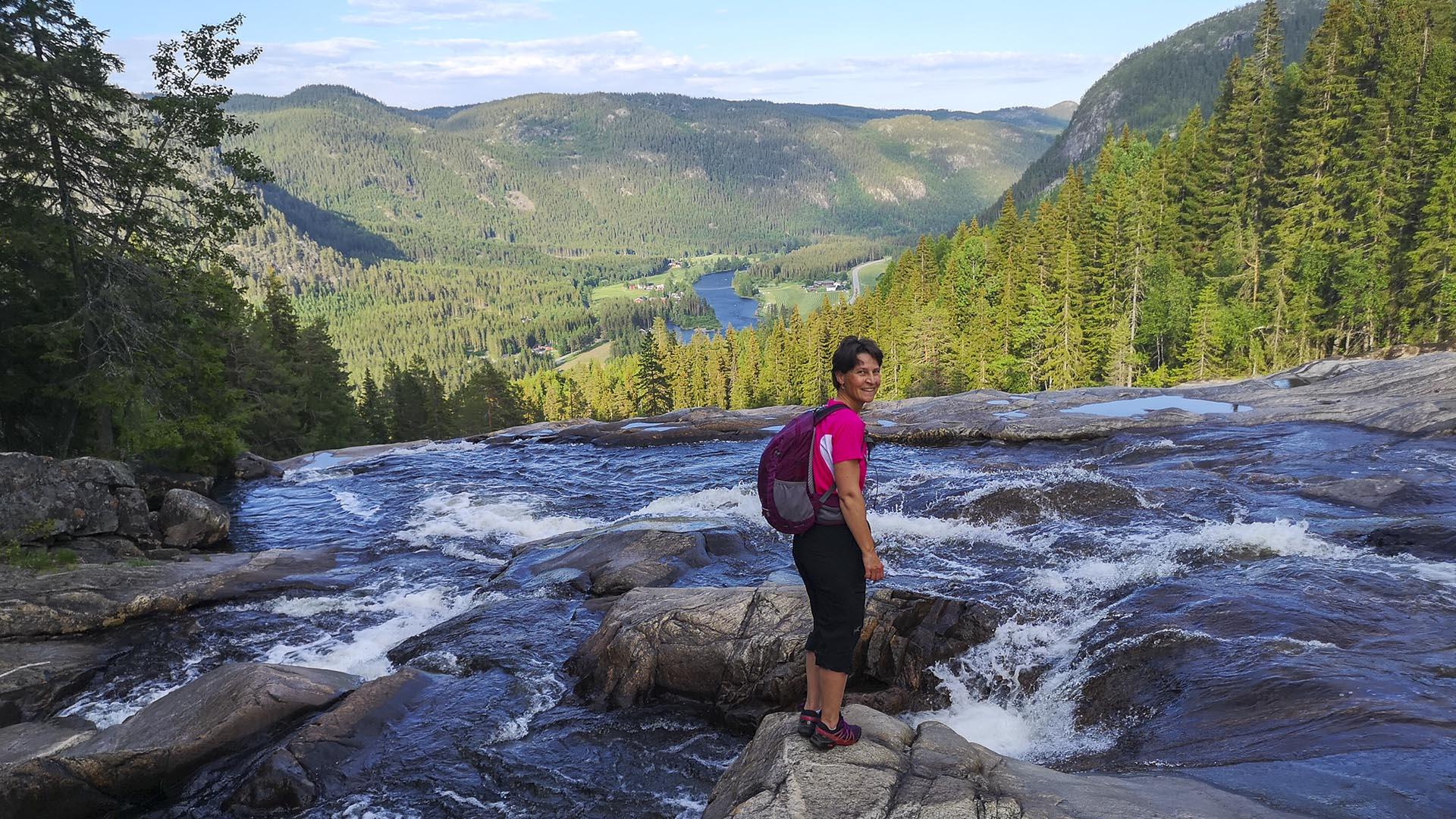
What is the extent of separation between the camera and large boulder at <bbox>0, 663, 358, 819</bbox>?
9141 mm

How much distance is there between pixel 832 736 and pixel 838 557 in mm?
1577

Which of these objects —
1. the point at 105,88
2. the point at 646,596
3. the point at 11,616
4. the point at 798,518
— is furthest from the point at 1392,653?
the point at 105,88

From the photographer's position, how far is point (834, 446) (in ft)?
20.6

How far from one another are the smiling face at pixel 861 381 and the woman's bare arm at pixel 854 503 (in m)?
0.56

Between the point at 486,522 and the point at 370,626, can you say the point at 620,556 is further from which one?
the point at 486,522

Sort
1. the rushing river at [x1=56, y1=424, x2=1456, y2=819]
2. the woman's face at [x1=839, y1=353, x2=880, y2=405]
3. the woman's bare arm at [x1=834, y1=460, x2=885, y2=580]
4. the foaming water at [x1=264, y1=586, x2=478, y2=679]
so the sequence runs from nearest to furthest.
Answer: the woman's bare arm at [x1=834, y1=460, x2=885, y2=580], the woman's face at [x1=839, y1=353, x2=880, y2=405], the rushing river at [x1=56, y1=424, x2=1456, y2=819], the foaming water at [x1=264, y1=586, x2=478, y2=679]

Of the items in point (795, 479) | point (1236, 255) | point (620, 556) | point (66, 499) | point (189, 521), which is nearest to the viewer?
point (795, 479)

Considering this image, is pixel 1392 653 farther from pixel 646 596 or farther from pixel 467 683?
pixel 467 683

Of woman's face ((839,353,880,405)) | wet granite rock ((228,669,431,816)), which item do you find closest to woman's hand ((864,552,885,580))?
woman's face ((839,353,880,405))

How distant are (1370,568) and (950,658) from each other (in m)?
7.08

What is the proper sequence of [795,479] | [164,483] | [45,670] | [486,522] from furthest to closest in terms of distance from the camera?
[164,483], [486,522], [45,670], [795,479]

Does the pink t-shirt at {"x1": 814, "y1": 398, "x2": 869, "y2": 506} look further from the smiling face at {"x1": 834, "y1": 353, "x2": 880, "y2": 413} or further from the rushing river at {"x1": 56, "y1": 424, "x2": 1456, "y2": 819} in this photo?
the rushing river at {"x1": 56, "y1": 424, "x2": 1456, "y2": 819}

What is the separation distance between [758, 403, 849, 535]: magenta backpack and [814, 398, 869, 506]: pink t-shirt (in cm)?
5

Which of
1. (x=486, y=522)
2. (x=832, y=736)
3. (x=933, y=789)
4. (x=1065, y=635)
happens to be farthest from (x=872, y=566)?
(x=486, y=522)
